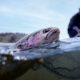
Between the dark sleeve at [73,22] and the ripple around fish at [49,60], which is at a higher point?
the dark sleeve at [73,22]

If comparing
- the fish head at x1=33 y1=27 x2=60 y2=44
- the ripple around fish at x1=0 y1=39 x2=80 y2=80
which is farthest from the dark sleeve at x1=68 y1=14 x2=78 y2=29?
the ripple around fish at x1=0 y1=39 x2=80 y2=80

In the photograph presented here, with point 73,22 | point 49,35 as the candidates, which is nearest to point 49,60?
point 49,35

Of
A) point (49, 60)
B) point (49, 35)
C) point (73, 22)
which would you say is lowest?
point (49, 60)

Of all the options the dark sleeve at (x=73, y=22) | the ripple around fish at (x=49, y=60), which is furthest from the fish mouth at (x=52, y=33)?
the dark sleeve at (x=73, y=22)

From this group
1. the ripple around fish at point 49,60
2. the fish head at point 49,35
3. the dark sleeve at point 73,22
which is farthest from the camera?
the dark sleeve at point 73,22

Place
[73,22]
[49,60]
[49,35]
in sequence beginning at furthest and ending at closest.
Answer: [73,22] → [49,35] → [49,60]

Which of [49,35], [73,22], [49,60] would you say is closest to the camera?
[49,60]

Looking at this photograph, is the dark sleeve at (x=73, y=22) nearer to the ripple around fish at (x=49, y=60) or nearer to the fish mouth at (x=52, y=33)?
the fish mouth at (x=52, y=33)

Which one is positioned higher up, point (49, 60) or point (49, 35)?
point (49, 35)

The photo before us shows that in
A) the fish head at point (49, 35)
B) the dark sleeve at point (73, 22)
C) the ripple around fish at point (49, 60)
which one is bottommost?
the ripple around fish at point (49, 60)

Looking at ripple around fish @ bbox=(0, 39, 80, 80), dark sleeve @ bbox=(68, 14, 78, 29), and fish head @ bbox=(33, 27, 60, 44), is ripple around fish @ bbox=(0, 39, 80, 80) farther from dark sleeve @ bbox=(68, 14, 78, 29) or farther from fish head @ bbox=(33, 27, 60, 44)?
dark sleeve @ bbox=(68, 14, 78, 29)

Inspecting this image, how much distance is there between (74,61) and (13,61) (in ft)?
1.87

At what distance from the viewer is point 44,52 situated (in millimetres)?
2164

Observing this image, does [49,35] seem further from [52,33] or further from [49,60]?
[49,60]
